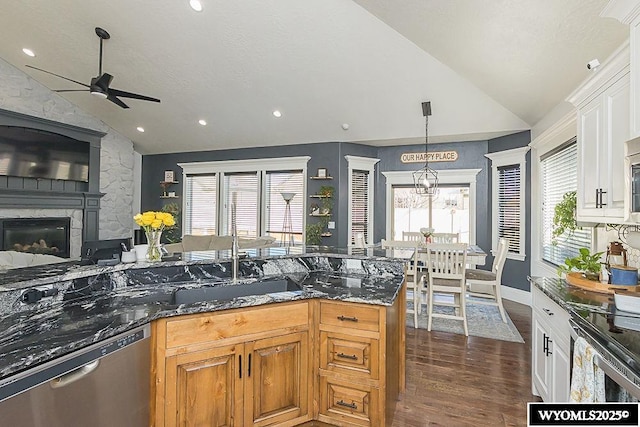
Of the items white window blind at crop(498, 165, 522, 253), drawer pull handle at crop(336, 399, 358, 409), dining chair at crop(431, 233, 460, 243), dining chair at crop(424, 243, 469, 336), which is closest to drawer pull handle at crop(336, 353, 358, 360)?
drawer pull handle at crop(336, 399, 358, 409)

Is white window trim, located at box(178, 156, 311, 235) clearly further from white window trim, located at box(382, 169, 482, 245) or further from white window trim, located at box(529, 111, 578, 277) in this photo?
white window trim, located at box(529, 111, 578, 277)

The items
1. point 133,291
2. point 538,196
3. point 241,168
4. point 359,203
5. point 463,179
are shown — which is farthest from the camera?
point 241,168

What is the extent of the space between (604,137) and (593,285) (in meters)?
0.96

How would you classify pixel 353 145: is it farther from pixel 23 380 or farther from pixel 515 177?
pixel 23 380

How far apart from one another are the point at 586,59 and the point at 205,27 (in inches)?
161

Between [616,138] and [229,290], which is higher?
[616,138]

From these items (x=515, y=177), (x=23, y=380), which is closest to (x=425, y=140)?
(x=515, y=177)

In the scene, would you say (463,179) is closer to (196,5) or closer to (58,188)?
(196,5)

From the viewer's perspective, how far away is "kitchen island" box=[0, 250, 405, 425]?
5.56 feet

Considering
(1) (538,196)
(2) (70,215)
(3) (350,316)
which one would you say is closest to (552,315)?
(3) (350,316)

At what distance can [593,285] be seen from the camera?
2.16 meters

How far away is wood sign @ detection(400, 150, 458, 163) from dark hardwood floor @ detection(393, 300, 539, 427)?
11.6 ft

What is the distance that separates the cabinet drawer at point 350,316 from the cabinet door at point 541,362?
1.24m

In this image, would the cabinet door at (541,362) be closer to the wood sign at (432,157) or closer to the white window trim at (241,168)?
the wood sign at (432,157)
